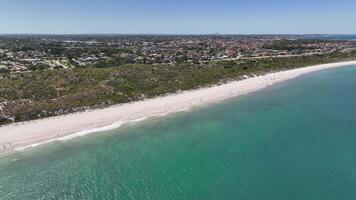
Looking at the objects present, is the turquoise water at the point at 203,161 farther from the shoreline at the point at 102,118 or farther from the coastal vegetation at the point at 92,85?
the coastal vegetation at the point at 92,85

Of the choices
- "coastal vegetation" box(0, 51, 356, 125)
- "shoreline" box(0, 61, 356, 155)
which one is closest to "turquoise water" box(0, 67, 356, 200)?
"shoreline" box(0, 61, 356, 155)

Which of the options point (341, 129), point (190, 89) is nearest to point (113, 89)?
point (190, 89)

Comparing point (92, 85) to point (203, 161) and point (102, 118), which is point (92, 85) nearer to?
point (102, 118)

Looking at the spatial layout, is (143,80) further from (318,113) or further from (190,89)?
(318,113)

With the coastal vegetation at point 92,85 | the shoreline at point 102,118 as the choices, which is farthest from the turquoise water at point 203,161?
the coastal vegetation at point 92,85

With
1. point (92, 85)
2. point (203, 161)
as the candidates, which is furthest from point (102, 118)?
point (203, 161)

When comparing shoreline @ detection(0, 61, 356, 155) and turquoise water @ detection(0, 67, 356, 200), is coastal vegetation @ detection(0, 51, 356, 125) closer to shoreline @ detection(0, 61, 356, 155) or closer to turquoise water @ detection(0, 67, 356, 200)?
shoreline @ detection(0, 61, 356, 155)

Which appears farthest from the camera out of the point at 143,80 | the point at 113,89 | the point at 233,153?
the point at 143,80
